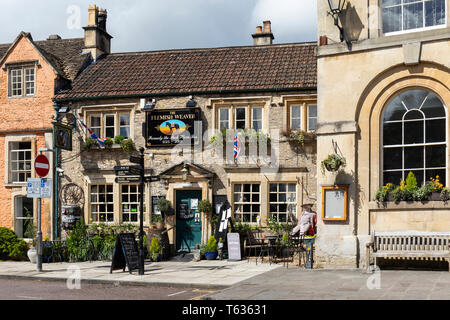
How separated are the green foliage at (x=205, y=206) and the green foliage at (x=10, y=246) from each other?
19.6 feet

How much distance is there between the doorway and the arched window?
6.65 meters

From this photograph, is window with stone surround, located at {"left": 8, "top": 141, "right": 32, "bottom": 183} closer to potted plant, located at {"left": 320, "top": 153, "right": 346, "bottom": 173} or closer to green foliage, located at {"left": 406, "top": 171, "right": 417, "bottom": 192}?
potted plant, located at {"left": 320, "top": 153, "right": 346, "bottom": 173}

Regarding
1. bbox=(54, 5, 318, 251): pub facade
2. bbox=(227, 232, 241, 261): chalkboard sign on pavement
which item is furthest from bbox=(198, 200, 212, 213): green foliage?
bbox=(227, 232, 241, 261): chalkboard sign on pavement

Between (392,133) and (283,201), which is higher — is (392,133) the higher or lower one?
the higher one

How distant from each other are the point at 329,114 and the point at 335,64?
1.25 metres

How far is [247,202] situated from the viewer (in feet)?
59.4

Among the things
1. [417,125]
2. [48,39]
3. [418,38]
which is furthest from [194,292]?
[48,39]

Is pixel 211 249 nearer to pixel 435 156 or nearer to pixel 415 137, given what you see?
pixel 415 137

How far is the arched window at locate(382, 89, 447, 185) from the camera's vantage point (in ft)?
44.2

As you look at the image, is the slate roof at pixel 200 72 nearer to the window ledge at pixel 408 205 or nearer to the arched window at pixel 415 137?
the arched window at pixel 415 137

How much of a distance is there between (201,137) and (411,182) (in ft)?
23.7

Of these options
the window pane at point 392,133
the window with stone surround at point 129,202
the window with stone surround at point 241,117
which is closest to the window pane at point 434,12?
the window pane at point 392,133

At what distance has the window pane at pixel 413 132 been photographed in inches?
→ 538

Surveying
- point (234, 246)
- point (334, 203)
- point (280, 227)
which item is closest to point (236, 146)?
point (280, 227)
